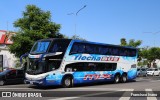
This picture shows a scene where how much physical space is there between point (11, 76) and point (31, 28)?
12.2 meters

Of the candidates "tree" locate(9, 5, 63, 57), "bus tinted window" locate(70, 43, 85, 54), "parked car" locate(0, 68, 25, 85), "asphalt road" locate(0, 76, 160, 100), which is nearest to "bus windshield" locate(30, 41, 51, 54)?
→ "bus tinted window" locate(70, 43, 85, 54)

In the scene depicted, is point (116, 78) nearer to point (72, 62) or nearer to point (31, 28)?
point (72, 62)

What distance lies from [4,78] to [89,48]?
782cm

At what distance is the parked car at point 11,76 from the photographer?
2975 cm

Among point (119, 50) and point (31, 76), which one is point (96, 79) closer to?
point (119, 50)

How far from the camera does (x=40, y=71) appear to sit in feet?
80.6

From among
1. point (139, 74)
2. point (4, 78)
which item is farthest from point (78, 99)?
point (139, 74)

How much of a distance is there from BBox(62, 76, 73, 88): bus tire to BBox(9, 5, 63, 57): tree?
14738 mm

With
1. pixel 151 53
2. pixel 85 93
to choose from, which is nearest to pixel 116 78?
pixel 85 93

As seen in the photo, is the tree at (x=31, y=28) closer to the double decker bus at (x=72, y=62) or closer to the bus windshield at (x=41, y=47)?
the double decker bus at (x=72, y=62)

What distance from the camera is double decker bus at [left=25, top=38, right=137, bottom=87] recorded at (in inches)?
974

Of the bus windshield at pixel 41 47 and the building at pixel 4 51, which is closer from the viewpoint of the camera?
the bus windshield at pixel 41 47

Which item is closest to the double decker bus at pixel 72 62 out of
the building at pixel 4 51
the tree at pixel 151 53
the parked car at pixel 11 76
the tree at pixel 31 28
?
the parked car at pixel 11 76

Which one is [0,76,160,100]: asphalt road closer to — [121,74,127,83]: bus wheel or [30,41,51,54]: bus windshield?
[30,41,51,54]: bus windshield
